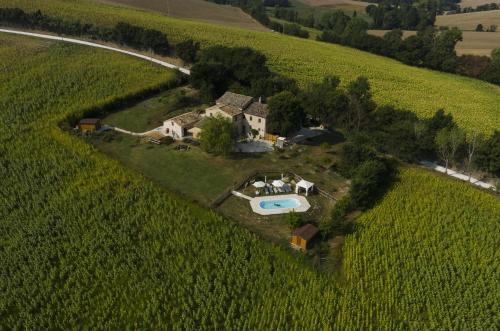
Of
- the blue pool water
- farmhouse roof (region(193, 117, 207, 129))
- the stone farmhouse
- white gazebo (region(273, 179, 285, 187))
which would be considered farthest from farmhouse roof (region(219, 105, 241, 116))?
the blue pool water

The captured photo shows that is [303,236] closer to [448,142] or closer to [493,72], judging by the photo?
[448,142]

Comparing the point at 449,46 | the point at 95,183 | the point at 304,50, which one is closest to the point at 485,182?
the point at 95,183

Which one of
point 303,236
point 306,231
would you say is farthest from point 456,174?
point 303,236

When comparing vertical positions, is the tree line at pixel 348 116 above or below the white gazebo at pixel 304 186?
above

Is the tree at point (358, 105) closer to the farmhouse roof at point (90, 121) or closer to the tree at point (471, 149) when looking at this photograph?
the tree at point (471, 149)

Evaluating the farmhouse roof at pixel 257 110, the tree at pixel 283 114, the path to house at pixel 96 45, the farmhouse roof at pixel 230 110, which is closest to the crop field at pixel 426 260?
the tree at pixel 283 114

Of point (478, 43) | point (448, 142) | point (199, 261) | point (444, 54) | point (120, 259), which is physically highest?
point (478, 43)
